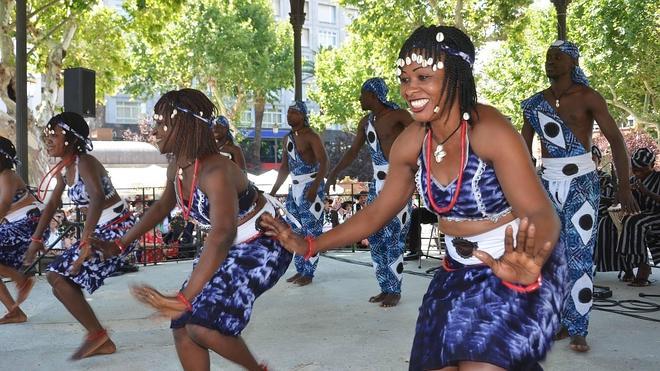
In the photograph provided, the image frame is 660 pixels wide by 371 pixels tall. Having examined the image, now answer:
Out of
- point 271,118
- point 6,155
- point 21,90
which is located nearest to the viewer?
point 6,155

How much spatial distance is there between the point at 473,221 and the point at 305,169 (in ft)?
18.1

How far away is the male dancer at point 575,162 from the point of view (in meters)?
4.95

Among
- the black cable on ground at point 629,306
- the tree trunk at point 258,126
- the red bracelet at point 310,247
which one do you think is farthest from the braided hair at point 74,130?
the tree trunk at point 258,126

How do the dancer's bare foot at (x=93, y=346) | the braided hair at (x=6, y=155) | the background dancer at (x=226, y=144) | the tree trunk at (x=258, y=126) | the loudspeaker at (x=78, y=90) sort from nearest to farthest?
the dancer's bare foot at (x=93, y=346)
the braided hair at (x=6, y=155)
the background dancer at (x=226, y=144)
the loudspeaker at (x=78, y=90)
the tree trunk at (x=258, y=126)

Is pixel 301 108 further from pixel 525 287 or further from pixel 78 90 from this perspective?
pixel 525 287

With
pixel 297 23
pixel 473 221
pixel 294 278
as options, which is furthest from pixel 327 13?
pixel 473 221

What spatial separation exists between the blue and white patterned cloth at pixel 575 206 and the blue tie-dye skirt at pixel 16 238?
454 centimetres

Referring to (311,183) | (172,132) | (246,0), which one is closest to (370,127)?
(311,183)

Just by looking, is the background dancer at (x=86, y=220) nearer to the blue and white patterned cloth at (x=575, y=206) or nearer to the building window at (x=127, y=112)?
the blue and white patterned cloth at (x=575, y=206)

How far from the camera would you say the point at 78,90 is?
377 inches

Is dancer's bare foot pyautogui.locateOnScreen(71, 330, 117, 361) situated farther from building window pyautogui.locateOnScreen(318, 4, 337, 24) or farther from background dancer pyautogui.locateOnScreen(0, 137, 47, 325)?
building window pyautogui.locateOnScreen(318, 4, 337, 24)

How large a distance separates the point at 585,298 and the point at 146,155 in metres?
33.8

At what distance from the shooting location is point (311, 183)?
8.12 metres

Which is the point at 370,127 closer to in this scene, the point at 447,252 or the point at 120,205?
the point at 120,205
